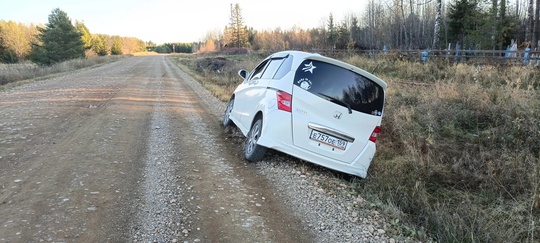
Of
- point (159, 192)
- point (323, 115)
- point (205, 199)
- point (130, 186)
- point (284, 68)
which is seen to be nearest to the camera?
point (205, 199)

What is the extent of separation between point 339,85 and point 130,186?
3.16 meters

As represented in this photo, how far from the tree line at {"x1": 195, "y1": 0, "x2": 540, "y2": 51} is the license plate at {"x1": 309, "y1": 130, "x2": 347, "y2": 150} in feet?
60.9

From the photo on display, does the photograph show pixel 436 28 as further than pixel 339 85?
Yes

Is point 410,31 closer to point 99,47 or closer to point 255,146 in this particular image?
point 255,146

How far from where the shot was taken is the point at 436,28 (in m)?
21.1

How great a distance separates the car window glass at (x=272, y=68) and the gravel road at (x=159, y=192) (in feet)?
4.49

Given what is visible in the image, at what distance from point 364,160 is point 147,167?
Result: 126 inches

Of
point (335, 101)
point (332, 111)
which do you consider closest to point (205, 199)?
point (332, 111)

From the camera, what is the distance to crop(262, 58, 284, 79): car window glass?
5791mm

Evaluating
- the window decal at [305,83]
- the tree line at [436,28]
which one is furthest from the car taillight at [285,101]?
the tree line at [436,28]

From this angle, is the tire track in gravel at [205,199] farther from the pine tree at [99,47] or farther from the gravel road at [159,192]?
the pine tree at [99,47]

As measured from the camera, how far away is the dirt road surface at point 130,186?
3285mm

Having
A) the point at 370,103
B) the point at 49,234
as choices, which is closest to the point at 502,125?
the point at 370,103

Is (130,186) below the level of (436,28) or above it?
below
